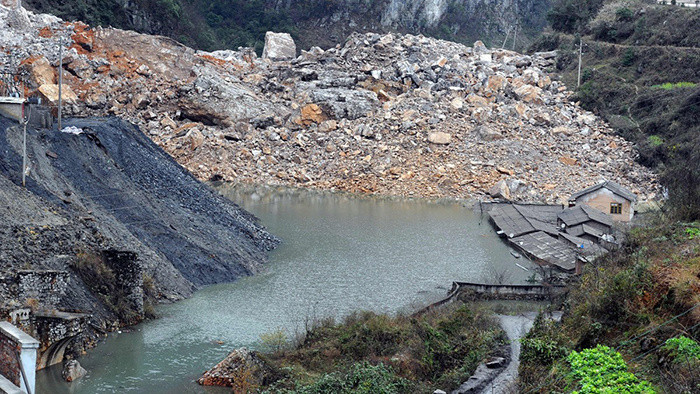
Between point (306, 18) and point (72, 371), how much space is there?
74.4m

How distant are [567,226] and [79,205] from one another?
2066cm

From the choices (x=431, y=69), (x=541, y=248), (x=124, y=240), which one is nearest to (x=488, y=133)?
(x=431, y=69)

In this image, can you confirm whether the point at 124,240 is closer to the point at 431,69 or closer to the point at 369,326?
the point at 369,326

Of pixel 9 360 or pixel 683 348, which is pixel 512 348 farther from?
pixel 9 360

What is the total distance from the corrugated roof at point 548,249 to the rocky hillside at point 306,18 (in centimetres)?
4756

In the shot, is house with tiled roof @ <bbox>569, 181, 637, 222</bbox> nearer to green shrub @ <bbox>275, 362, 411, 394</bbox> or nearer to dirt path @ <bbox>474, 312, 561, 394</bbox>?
dirt path @ <bbox>474, 312, 561, 394</bbox>

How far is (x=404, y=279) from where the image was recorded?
2639cm

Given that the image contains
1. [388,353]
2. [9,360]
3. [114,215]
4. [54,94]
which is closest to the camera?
[9,360]

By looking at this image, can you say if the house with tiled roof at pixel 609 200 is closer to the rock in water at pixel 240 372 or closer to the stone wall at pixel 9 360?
the rock in water at pixel 240 372

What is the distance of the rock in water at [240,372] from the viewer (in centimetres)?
1579

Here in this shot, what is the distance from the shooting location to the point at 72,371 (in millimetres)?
16156

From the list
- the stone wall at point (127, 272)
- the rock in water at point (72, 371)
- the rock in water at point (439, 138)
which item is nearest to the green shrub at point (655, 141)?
the rock in water at point (439, 138)

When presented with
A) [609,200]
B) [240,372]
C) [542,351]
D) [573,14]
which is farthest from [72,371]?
[573,14]

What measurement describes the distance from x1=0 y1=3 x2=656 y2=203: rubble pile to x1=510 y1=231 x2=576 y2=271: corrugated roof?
1209 cm
